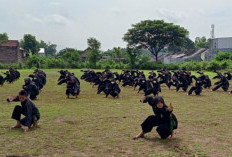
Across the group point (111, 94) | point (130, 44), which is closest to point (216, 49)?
point (130, 44)

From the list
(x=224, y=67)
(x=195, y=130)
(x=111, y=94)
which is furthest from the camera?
(x=224, y=67)

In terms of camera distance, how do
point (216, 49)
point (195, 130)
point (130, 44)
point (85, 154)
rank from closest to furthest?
point (85, 154)
point (195, 130)
point (130, 44)
point (216, 49)

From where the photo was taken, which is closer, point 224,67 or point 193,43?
point 224,67

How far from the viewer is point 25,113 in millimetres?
8383

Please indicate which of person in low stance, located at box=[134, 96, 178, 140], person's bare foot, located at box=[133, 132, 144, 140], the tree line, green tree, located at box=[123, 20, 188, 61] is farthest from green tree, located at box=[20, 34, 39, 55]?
person in low stance, located at box=[134, 96, 178, 140]

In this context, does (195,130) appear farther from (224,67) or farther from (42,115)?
(224,67)

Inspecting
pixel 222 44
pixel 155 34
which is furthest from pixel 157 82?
pixel 222 44

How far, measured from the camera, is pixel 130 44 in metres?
66.3

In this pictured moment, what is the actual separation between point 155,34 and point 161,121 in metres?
58.1

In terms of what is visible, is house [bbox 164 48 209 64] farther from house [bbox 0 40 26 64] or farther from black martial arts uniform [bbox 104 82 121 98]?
black martial arts uniform [bbox 104 82 121 98]

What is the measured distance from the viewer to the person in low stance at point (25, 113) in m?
8.30

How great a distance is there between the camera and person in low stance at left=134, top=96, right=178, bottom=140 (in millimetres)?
7406

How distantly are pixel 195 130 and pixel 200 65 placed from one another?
45.3 metres

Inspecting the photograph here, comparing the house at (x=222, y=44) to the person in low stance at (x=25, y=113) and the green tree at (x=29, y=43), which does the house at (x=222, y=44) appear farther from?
the person in low stance at (x=25, y=113)
